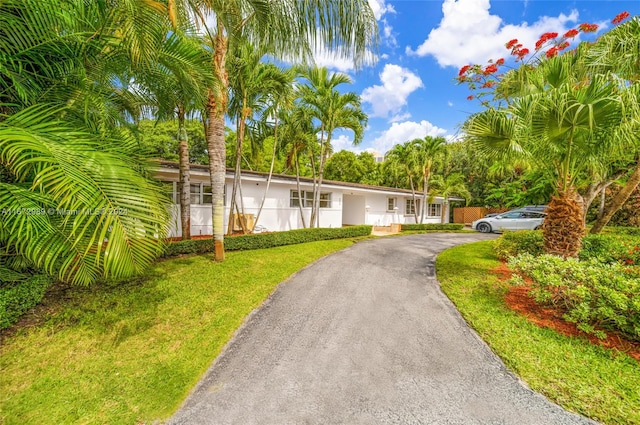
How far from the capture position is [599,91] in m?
4.99

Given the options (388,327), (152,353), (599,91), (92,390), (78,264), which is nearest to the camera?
(92,390)

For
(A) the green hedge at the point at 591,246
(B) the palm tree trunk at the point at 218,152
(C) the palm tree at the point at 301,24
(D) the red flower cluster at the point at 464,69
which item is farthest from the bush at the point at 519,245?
(B) the palm tree trunk at the point at 218,152

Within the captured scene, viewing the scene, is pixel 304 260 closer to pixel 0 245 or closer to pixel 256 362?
pixel 256 362

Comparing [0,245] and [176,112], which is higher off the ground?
[176,112]

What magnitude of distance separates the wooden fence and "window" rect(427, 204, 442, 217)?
2.60 meters

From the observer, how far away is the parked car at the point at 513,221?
15718 mm

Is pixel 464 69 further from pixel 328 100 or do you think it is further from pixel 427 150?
pixel 427 150

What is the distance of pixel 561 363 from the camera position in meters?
3.47

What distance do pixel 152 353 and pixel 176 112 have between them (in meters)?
7.96

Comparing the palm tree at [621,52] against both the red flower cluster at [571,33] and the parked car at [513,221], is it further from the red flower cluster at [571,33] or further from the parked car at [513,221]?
the parked car at [513,221]

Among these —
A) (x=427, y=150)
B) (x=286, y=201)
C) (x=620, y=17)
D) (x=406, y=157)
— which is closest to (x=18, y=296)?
(x=286, y=201)

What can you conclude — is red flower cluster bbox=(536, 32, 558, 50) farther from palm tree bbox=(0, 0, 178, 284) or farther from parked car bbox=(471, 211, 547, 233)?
palm tree bbox=(0, 0, 178, 284)

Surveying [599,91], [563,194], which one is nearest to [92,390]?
[599,91]

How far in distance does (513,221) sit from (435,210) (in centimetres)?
991
